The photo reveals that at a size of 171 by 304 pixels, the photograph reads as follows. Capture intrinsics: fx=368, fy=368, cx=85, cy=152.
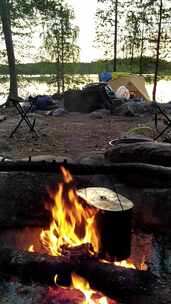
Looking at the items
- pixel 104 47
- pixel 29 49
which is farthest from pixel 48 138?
pixel 104 47

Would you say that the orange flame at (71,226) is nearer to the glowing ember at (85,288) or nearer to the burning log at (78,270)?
the burning log at (78,270)

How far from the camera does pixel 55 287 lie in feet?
12.7

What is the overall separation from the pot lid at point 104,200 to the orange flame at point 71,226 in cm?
10

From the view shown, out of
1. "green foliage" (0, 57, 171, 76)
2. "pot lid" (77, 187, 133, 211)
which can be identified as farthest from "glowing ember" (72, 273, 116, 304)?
"green foliage" (0, 57, 171, 76)

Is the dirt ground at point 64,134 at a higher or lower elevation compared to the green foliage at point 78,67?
lower

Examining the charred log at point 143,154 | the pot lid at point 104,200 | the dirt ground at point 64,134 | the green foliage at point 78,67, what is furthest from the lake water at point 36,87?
the pot lid at point 104,200

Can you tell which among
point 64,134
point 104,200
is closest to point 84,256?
point 104,200

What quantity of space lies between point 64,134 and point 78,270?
27.3ft

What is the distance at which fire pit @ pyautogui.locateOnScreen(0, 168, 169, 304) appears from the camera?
3.63 metres

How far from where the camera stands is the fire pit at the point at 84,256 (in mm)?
3627

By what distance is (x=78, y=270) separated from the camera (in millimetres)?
3760

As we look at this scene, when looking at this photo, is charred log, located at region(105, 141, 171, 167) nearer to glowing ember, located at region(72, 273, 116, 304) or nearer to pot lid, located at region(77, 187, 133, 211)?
pot lid, located at region(77, 187, 133, 211)

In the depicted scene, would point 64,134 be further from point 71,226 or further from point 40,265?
point 40,265

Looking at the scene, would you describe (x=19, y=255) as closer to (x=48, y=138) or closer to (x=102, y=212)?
(x=102, y=212)
